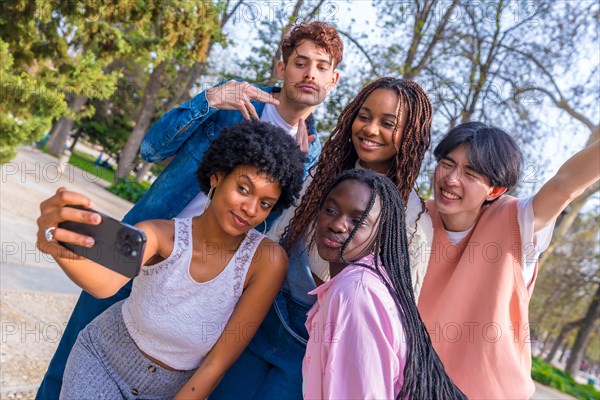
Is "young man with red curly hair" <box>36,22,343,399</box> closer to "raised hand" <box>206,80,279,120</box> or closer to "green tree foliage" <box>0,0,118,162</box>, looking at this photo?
"raised hand" <box>206,80,279,120</box>

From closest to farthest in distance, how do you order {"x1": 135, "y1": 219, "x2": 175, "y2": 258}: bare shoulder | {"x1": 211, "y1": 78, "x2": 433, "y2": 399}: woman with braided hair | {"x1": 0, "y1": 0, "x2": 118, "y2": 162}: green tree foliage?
{"x1": 135, "y1": 219, "x2": 175, "y2": 258}: bare shoulder < {"x1": 211, "y1": 78, "x2": 433, "y2": 399}: woman with braided hair < {"x1": 0, "y1": 0, "x2": 118, "y2": 162}: green tree foliage

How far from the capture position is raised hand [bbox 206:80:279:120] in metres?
2.60

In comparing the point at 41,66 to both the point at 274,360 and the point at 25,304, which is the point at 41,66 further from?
the point at 274,360

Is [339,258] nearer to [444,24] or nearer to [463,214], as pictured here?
[463,214]

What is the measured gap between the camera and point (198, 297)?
2164 mm

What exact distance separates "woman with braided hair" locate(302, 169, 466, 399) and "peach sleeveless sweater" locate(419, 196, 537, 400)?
25.0 inches

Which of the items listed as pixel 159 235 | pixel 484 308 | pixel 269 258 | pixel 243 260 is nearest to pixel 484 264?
pixel 484 308

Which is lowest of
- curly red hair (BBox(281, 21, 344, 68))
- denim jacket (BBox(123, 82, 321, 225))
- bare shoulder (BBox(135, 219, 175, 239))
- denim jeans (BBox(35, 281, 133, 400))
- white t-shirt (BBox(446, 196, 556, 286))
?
denim jeans (BBox(35, 281, 133, 400))

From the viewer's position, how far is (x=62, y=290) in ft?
20.7

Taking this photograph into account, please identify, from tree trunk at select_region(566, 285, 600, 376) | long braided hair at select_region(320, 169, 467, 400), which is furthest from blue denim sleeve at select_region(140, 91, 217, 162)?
tree trunk at select_region(566, 285, 600, 376)

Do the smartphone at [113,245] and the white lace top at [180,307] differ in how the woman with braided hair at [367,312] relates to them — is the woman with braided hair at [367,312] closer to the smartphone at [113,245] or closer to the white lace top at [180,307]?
the white lace top at [180,307]

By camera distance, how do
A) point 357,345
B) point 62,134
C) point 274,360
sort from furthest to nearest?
point 62,134 → point 274,360 → point 357,345

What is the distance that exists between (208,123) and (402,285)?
1.33 metres

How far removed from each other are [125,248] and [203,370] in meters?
0.77
